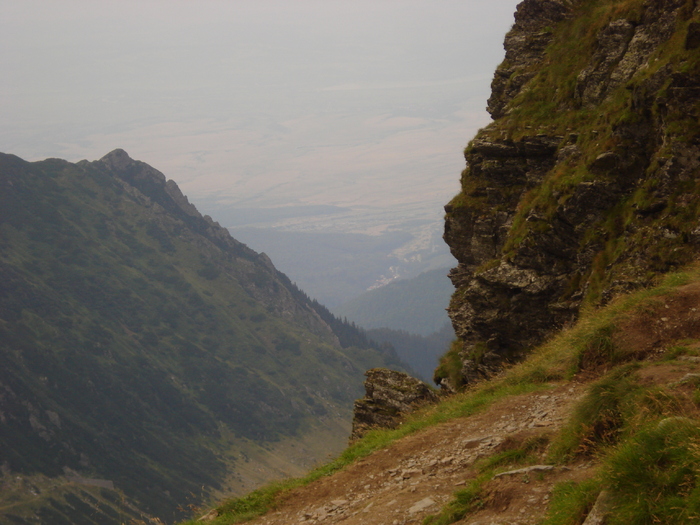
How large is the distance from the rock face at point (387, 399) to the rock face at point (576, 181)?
136 inches

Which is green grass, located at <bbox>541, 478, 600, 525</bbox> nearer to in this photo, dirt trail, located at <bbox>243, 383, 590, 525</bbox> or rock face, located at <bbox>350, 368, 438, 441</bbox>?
dirt trail, located at <bbox>243, 383, 590, 525</bbox>

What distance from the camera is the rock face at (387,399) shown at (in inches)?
1117

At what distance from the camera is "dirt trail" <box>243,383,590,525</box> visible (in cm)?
1200

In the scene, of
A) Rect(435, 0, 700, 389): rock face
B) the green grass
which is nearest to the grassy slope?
the green grass

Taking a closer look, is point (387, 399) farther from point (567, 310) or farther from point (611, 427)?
point (611, 427)

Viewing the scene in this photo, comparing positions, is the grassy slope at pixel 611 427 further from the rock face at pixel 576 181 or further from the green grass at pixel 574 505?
the rock face at pixel 576 181

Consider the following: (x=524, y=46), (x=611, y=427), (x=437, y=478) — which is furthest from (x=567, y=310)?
(x=524, y=46)

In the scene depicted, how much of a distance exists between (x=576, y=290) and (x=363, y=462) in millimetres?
14661

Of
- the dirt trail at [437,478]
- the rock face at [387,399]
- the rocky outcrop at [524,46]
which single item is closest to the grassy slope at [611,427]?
the dirt trail at [437,478]

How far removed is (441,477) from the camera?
15.0 m

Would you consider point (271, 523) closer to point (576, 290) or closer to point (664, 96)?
point (576, 290)

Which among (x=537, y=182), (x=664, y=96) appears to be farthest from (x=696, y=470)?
(x=537, y=182)

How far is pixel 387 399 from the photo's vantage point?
29.5 metres

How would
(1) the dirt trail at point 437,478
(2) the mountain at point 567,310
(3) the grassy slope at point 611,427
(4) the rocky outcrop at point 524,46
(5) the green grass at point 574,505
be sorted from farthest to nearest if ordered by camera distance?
(4) the rocky outcrop at point 524,46 → (1) the dirt trail at point 437,478 → (2) the mountain at point 567,310 → (5) the green grass at point 574,505 → (3) the grassy slope at point 611,427
